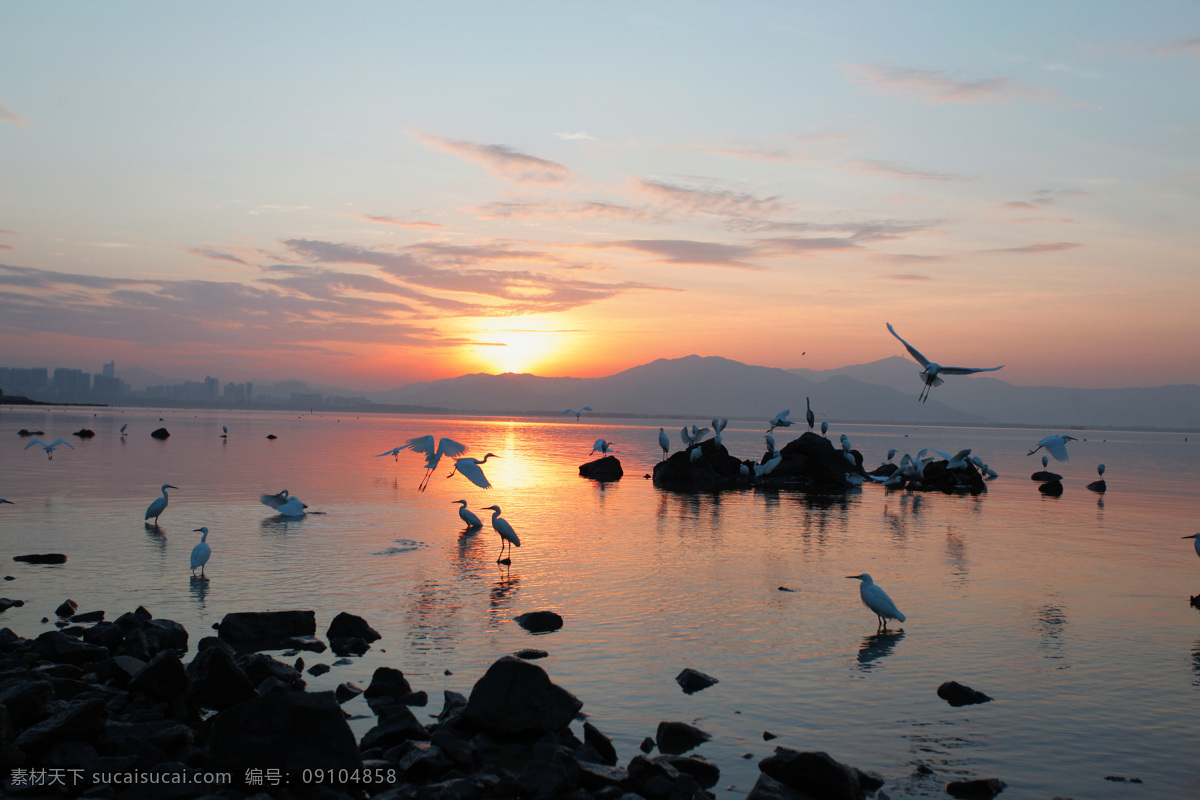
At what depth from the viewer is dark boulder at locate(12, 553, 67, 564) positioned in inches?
525

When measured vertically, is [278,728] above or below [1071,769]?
above

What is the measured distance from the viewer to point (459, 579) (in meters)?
13.5

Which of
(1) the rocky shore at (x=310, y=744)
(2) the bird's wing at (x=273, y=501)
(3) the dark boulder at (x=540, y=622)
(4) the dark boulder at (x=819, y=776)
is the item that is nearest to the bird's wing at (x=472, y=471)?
(2) the bird's wing at (x=273, y=501)

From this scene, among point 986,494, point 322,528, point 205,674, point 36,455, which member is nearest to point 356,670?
point 205,674

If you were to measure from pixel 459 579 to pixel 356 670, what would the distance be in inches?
182

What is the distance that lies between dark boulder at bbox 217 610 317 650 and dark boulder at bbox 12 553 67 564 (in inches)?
220

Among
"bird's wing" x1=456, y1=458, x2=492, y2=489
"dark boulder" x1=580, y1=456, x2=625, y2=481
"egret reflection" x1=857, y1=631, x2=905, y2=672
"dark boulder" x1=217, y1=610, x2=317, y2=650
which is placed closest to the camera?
"dark boulder" x1=217, y1=610, x2=317, y2=650

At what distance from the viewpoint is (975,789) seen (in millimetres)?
6531

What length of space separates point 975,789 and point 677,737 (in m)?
2.54

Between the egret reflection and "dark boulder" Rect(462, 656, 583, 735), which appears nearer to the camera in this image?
"dark boulder" Rect(462, 656, 583, 735)

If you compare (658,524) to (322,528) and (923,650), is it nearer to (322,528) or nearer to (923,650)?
(322,528)

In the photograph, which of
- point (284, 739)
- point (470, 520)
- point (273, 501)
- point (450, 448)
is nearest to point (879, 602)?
point (284, 739)

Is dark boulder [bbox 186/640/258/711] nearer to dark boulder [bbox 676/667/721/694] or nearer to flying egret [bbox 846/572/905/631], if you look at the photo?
dark boulder [bbox 676/667/721/694]

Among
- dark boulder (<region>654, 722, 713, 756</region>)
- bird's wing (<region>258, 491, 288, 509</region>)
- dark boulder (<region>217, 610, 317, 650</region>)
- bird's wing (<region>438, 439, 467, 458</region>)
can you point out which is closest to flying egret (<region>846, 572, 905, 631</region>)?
dark boulder (<region>654, 722, 713, 756</region>)
